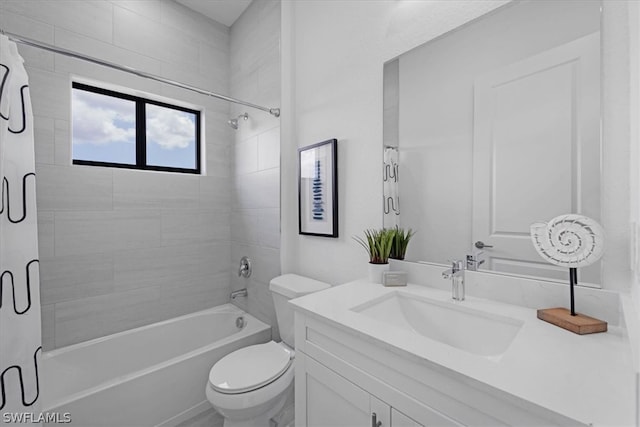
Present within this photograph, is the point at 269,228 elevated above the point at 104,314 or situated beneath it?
elevated above

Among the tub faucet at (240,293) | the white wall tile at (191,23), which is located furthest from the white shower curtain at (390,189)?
the white wall tile at (191,23)

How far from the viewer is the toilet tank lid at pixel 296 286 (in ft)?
5.36

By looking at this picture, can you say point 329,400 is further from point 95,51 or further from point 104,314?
point 95,51

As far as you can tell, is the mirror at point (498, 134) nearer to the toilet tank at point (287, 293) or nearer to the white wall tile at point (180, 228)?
the toilet tank at point (287, 293)

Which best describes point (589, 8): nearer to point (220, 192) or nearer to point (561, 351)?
point (561, 351)

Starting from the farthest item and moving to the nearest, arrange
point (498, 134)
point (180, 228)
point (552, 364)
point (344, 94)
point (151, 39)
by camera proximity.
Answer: point (180, 228), point (151, 39), point (344, 94), point (498, 134), point (552, 364)

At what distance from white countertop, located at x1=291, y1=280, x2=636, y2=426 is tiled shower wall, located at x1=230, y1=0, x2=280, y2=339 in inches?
51.5

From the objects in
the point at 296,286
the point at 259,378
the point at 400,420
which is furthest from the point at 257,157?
the point at 400,420

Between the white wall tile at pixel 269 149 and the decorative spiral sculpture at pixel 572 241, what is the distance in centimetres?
160

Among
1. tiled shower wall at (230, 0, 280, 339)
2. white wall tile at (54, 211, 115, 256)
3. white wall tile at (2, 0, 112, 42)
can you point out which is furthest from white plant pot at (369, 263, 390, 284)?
white wall tile at (2, 0, 112, 42)

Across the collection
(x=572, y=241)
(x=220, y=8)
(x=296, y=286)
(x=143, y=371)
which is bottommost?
(x=143, y=371)

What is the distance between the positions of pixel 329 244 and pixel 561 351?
1.23 metres

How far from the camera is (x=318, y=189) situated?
182 centimetres

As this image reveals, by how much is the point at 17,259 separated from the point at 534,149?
1.97 metres
